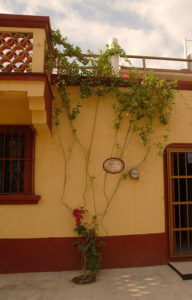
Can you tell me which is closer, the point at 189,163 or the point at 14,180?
the point at 14,180

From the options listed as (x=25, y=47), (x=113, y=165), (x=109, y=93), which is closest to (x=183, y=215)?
(x=113, y=165)

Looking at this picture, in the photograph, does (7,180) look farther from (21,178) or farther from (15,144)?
(15,144)

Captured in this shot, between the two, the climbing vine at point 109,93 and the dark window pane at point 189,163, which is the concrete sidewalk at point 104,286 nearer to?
the climbing vine at point 109,93

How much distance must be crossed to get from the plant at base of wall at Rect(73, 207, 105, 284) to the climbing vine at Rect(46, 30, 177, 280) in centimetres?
33

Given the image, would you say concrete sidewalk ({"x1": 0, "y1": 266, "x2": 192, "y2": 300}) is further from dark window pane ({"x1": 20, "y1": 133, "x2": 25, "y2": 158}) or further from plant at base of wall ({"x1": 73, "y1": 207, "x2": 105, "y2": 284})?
dark window pane ({"x1": 20, "y1": 133, "x2": 25, "y2": 158})

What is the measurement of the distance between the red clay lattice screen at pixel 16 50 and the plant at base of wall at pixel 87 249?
8.83 feet

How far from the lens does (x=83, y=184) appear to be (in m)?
5.19

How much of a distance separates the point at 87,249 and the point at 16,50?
3631 millimetres

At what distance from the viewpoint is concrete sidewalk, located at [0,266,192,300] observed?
4.07m

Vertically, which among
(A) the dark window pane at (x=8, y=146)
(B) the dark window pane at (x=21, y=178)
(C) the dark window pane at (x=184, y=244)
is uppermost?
(A) the dark window pane at (x=8, y=146)

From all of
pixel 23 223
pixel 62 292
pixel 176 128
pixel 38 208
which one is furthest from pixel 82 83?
pixel 62 292

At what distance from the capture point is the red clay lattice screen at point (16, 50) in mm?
4395

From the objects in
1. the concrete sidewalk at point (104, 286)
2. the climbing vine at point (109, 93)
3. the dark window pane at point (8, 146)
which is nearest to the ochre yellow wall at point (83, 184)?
the climbing vine at point (109, 93)

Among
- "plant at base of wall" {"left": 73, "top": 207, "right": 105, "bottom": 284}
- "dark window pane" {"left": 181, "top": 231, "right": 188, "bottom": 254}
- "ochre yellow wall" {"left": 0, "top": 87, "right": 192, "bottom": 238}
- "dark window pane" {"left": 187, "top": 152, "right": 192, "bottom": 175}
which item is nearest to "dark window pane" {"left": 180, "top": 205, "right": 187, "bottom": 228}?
"dark window pane" {"left": 181, "top": 231, "right": 188, "bottom": 254}
